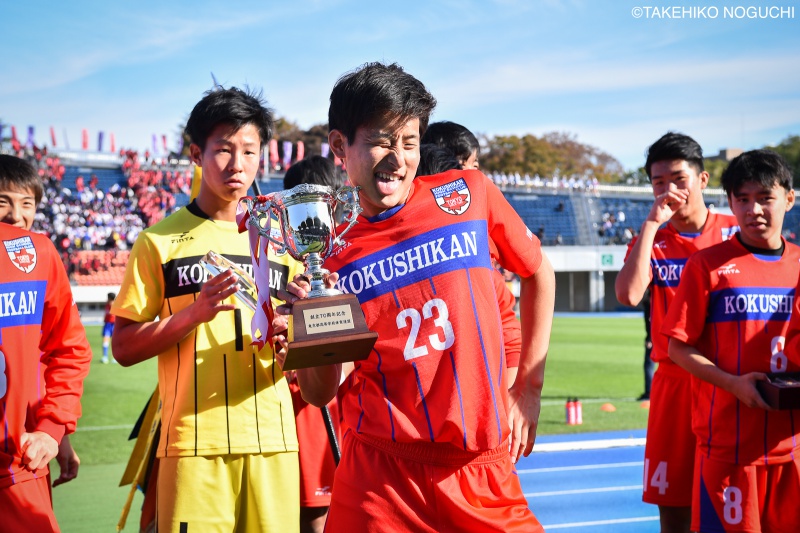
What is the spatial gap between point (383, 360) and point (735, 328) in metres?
2.11

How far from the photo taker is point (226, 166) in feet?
10.5

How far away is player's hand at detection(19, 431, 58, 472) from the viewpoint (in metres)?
2.98

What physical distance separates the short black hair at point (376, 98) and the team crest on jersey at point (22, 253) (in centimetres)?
138

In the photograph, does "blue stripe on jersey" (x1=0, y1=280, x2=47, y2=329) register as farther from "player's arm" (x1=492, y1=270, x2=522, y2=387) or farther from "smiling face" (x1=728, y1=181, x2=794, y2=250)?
"smiling face" (x1=728, y1=181, x2=794, y2=250)

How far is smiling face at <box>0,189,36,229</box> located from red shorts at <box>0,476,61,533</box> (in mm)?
1022

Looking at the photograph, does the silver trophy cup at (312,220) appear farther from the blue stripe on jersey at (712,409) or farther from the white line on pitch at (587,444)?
the white line on pitch at (587,444)

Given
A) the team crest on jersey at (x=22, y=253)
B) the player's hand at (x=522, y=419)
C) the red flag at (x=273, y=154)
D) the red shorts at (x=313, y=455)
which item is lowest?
the red shorts at (x=313, y=455)

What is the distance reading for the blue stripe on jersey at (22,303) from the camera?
3.12 meters

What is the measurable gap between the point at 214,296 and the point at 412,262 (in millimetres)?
687

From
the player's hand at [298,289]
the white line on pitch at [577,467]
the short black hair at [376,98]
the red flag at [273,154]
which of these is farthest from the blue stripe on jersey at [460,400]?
the red flag at [273,154]

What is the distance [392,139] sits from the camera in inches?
96.7

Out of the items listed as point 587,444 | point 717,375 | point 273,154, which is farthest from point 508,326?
point 273,154

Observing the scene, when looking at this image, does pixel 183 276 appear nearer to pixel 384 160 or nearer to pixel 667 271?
pixel 384 160

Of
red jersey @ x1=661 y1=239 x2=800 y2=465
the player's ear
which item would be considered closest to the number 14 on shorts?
red jersey @ x1=661 y1=239 x2=800 y2=465
